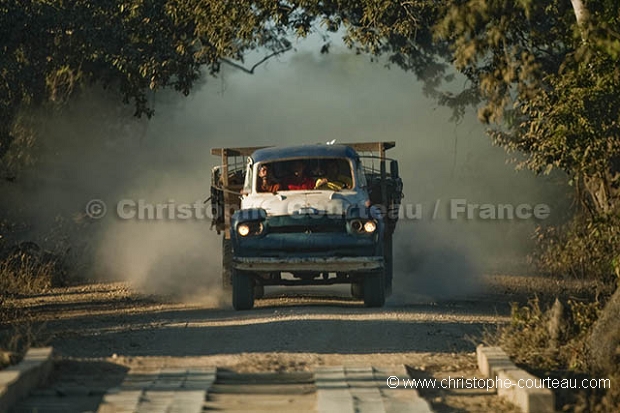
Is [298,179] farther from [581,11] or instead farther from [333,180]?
[581,11]

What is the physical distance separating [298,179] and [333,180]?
502mm

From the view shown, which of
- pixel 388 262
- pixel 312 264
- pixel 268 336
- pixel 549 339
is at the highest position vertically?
pixel 312 264

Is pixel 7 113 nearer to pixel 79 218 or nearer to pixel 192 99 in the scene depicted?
pixel 79 218

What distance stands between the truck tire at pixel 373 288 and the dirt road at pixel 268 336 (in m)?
0.32

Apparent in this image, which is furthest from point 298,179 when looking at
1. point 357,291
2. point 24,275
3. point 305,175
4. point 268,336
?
point 24,275

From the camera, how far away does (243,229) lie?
17.4 metres

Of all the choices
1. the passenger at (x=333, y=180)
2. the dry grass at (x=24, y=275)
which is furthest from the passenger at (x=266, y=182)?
the dry grass at (x=24, y=275)

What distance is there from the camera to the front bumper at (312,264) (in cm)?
1712

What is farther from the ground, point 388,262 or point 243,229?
point 243,229

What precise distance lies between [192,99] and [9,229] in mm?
43138

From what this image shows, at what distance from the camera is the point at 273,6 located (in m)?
20.5

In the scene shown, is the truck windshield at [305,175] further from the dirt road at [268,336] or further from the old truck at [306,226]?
the dirt road at [268,336]

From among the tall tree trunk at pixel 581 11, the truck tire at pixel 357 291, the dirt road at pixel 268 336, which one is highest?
the tall tree trunk at pixel 581 11

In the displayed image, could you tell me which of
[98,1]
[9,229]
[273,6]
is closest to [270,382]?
[273,6]
